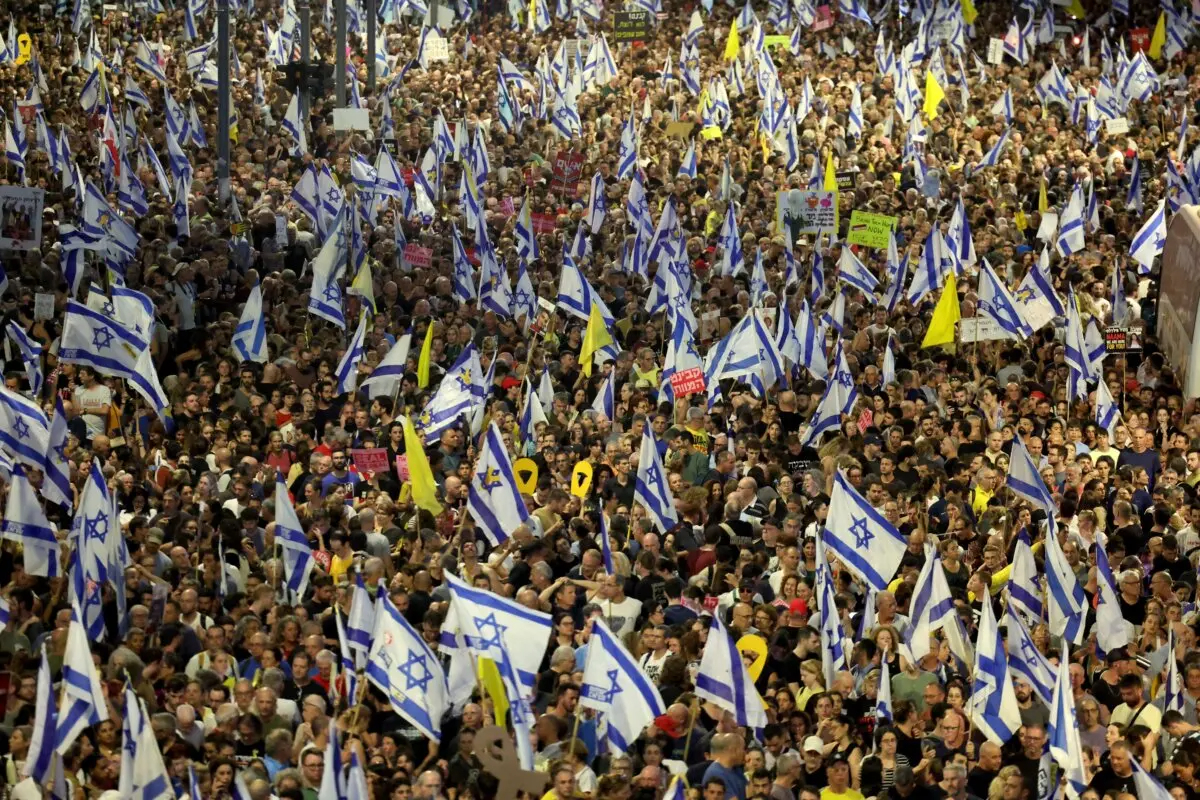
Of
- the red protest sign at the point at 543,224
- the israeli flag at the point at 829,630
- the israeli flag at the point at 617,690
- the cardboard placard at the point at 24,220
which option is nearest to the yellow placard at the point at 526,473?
the israeli flag at the point at 829,630

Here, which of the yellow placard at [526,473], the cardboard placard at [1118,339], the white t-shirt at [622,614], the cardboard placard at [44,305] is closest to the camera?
the white t-shirt at [622,614]

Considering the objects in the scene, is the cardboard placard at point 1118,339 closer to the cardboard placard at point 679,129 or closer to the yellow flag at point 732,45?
the cardboard placard at point 679,129

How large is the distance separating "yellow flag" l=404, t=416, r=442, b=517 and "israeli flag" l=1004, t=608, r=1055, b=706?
16.7ft

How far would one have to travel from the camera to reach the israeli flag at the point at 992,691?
14320mm

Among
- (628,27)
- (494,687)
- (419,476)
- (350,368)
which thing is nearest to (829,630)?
(494,687)

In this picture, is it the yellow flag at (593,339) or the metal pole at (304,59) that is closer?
the yellow flag at (593,339)

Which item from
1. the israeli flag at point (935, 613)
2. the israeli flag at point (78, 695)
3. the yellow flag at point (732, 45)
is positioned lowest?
the yellow flag at point (732, 45)

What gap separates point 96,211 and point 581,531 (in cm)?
902

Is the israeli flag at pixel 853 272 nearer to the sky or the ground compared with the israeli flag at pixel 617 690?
nearer to the ground

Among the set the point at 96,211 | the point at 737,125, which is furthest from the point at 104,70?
the point at 96,211

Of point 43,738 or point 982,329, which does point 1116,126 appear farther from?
point 43,738

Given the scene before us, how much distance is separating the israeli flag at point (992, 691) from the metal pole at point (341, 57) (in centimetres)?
2300

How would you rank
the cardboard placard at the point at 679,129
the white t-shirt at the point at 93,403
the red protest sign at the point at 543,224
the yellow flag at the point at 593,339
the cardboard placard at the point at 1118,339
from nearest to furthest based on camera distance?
the white t-shirt at the point at 93,403 → the yellow flag at the point at 593,339 → the cardboard placard at the point at 1118,339 → the red protest sign at the point at 543,224 → the cardboard placard at the point at 679,129

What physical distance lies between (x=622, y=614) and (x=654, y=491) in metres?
2.39
